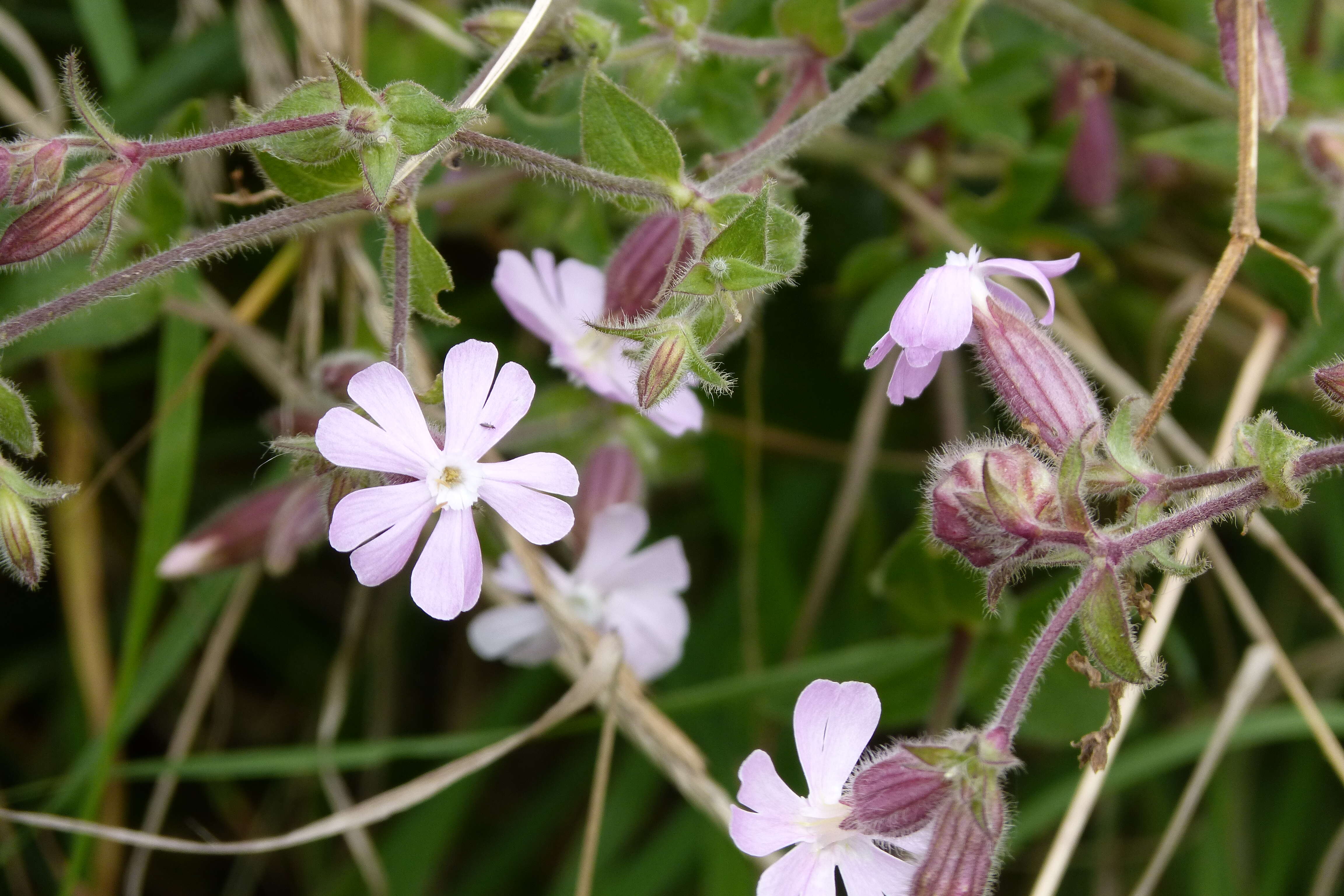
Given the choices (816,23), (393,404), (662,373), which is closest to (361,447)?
(393,404)

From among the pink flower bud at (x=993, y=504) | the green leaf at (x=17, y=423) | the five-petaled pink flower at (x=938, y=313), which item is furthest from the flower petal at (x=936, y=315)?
the green leaf at (x=17, y=423)

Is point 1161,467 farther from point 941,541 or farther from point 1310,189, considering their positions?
point 941,541

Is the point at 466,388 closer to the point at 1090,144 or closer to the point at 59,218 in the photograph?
the point at 59,218

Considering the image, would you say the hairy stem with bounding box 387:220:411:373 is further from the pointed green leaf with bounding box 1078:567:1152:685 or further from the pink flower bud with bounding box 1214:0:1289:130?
the pink flower bud with bounding box 1214:0:1289:130

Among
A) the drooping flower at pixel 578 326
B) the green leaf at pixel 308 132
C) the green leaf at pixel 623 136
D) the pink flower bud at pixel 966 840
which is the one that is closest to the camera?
the pink flower bud at pixel 966 840

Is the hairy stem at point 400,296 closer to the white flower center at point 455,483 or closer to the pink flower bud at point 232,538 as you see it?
the white flower center at point 455,483

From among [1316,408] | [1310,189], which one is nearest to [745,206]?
[1310,189]
